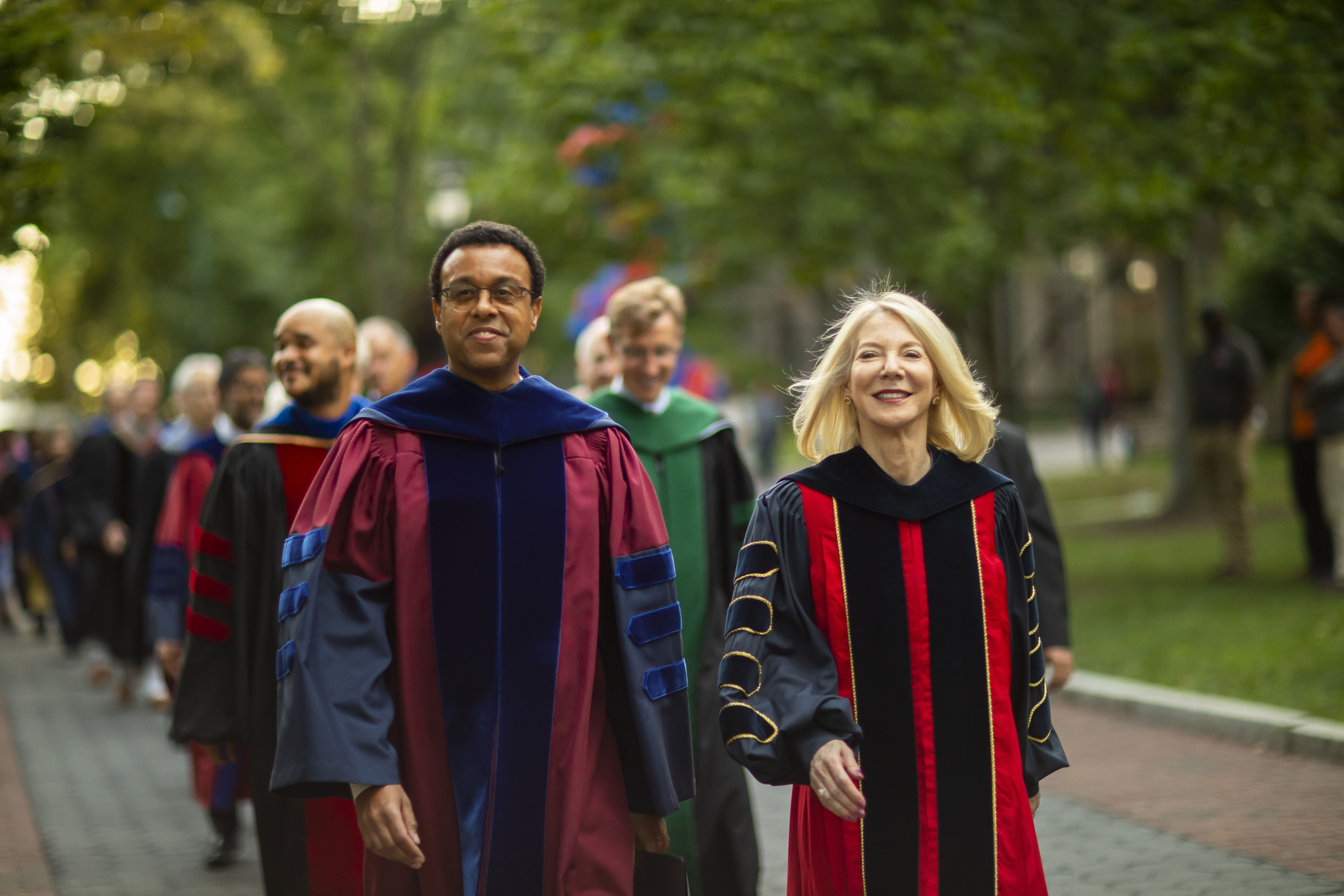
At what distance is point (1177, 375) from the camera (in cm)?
1745

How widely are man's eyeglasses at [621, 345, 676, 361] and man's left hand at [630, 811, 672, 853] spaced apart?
6.90ft

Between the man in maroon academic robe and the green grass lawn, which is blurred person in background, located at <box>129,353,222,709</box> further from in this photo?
the green grass lawn

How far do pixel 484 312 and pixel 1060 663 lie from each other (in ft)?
8.93

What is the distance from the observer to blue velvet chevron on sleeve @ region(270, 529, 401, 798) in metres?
2.97

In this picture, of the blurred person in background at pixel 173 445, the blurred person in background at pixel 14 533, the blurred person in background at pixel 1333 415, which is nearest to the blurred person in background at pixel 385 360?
the blurred person in background at pixel 173 445

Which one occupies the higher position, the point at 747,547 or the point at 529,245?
the point at 529,245

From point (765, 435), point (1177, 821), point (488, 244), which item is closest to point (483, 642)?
point (488, 244)

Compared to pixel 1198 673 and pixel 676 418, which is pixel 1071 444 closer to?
pixel 1198 673

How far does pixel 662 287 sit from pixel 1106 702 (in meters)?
4.74

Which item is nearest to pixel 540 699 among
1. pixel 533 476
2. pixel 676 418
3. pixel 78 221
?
pixel 533 476

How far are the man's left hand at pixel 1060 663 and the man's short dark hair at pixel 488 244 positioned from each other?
98.9 inches

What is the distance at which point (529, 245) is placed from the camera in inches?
133

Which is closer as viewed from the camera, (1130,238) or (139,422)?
(139,422)

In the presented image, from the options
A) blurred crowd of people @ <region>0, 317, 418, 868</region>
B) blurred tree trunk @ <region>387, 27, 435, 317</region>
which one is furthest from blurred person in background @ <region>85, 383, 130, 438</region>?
blurred tree trunk @ <region>387, 27, 435, 317</region>
